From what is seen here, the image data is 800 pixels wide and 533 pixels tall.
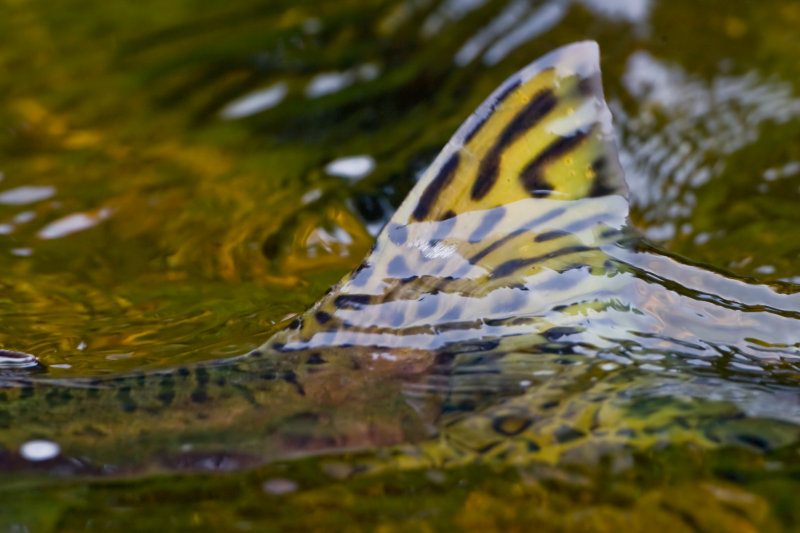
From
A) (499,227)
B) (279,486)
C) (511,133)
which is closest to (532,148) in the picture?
(511,133)

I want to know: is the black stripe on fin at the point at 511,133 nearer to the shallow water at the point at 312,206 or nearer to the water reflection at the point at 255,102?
the shallow water at the point at 312,206

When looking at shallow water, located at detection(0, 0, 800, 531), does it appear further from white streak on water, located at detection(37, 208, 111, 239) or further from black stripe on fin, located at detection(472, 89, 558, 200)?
black stripe on fin, located at detection(472, 89, 558, 200)

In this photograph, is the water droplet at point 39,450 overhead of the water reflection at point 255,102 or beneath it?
beneath

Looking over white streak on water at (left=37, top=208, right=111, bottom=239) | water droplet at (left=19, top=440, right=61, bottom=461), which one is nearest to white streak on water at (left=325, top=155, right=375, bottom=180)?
white streak on water at (left=37, top=208, right=111, bottom=239)

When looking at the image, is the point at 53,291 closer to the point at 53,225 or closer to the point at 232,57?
→ the point at 53,225

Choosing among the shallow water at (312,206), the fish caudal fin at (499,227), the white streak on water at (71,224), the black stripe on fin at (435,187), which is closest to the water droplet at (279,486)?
the shallow water at (312,206)

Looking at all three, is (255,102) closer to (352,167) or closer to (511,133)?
(352,167)
